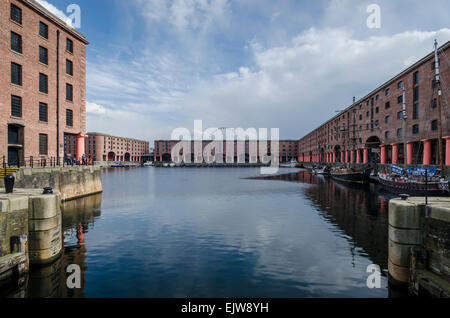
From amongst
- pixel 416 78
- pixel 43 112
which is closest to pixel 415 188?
pixel 416 78

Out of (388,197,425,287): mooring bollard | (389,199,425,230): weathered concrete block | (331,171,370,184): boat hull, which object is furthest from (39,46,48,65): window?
(331,171,370,184): boat hull

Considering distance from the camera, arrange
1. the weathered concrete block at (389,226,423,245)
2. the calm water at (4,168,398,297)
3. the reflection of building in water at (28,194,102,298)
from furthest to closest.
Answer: the calm water at (4,168,398,297) → the reflection of building in water at (28,194,102,298) → the weathered concrete block at (389,226,423,245)

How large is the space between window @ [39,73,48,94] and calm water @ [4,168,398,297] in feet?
47.2

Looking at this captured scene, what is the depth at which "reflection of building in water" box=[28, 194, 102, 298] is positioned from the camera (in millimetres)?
8891

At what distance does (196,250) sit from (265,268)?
399 cm

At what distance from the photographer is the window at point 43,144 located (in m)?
27.2

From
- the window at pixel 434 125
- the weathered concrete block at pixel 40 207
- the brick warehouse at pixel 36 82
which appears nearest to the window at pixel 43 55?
the brick warehouse at pixel 36 82

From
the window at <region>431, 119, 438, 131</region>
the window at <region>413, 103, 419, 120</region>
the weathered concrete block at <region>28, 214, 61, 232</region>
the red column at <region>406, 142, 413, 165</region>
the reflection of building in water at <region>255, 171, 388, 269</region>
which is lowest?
the reflection of building in water at <region>255, 171, 388, 269</region>

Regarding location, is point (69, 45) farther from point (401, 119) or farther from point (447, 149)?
point (401, 119)

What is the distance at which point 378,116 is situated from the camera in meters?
58.0

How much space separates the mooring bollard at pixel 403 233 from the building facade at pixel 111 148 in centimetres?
15492

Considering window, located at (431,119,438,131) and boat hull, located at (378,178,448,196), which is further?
window, located at (431,119,438,131)

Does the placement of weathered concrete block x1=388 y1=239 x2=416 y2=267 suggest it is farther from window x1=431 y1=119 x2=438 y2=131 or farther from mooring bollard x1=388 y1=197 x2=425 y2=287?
window x1=431 y1=119 x2=438 y2=131

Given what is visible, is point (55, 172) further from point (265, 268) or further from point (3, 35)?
point (265, 268)
